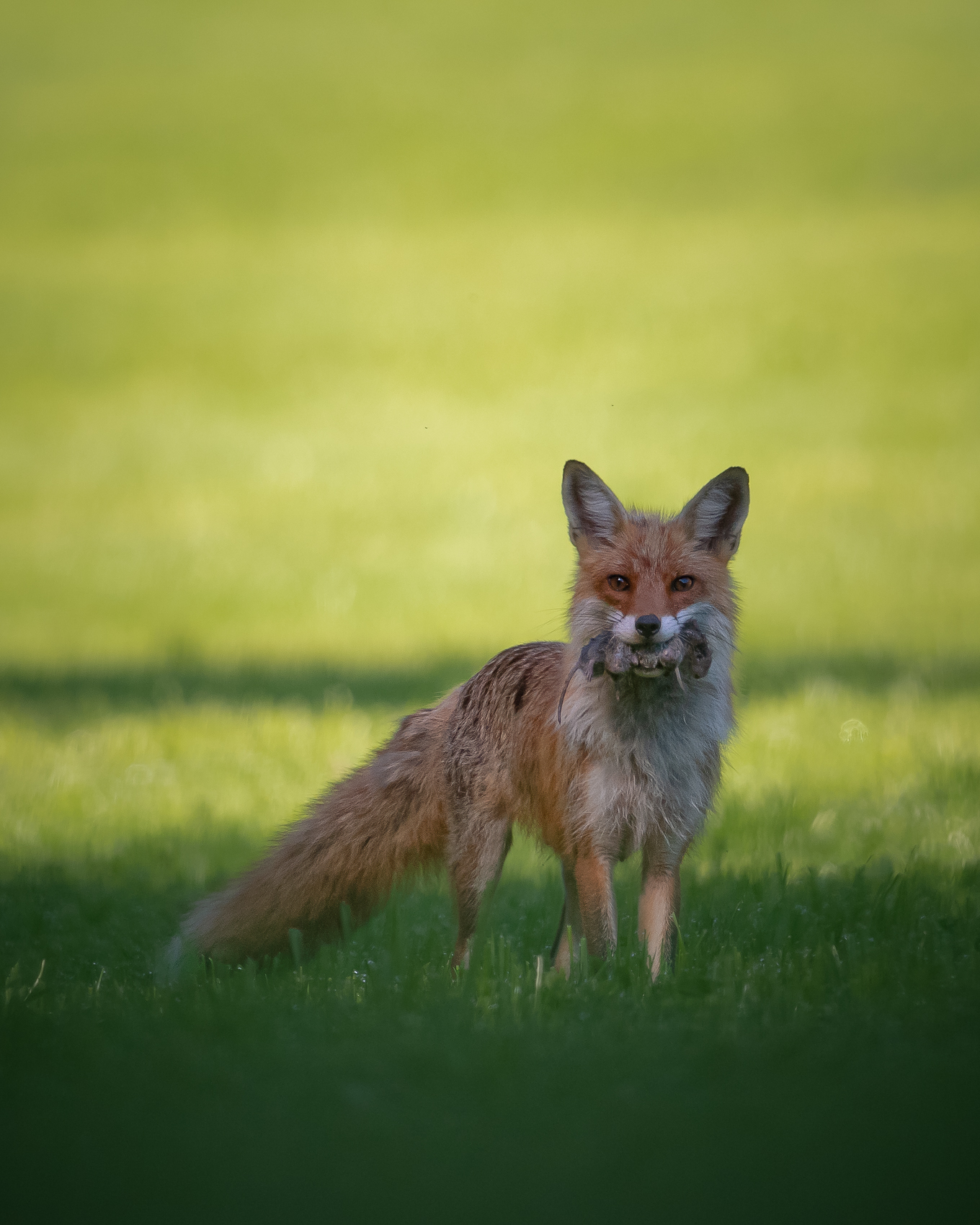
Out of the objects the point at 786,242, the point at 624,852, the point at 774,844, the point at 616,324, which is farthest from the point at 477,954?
the point at 786,242

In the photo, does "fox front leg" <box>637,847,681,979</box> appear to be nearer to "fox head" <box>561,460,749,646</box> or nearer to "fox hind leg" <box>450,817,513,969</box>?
"fox hind leg" <box>450,817,513,969</box>

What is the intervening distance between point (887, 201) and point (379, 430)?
13.3 metres

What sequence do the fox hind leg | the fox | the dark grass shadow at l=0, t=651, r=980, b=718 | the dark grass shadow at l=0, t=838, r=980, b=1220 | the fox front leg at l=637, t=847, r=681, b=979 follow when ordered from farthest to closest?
the dark grass shadow at l=0, t=651, r=980, b=718 < the fox hind leg < the fox front leg at l=637, t=847, r=681, b=979 < the fox < the dark grass shadow at l=0, t=838, r=980, b=1220

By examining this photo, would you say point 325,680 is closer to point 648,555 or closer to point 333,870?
point 333,870

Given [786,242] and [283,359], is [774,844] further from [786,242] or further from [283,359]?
[786,242]

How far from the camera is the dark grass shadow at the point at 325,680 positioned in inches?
474

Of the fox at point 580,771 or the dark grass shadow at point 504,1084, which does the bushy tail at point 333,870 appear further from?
the dark grass shadow at point 504,1084

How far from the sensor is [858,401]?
984 inches

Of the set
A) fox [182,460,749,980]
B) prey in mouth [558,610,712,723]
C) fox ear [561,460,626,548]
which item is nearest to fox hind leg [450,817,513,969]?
fox [182,460,749,980]

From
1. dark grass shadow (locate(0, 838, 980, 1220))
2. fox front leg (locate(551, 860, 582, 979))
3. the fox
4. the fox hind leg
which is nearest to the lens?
dark grass shadow (locate(0, 838, 980, 1220))

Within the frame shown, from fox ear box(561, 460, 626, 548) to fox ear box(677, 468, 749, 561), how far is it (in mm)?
260

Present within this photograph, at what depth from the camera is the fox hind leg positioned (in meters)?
5.68

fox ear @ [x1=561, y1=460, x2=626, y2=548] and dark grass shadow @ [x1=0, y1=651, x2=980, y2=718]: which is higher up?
Result: fox ear @ [x1=561, y1=460, x2=626, y2=548]

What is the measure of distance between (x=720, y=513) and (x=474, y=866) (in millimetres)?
Result: 1730
